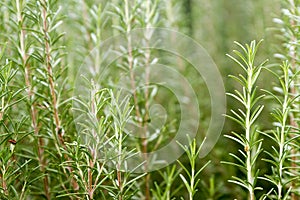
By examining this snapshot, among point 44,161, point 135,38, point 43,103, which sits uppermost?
point 135,38

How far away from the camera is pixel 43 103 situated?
35.4 inches

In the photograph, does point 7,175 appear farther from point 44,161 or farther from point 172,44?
point 172,44

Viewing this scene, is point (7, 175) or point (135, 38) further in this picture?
point (135, 38)

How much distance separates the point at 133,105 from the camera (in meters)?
0.69

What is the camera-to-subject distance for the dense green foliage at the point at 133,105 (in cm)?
72

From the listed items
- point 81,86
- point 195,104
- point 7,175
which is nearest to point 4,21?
point 81,86

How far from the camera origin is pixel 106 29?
154cm

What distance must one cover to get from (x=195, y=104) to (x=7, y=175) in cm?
80

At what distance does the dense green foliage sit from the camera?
719mm

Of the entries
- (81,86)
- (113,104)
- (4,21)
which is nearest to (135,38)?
(81,86)

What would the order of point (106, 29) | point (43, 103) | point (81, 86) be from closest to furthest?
point (43, 103), point (81, 86), point (106, 29)

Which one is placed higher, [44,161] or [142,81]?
[142,81]

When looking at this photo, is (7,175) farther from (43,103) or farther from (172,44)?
(172,44)

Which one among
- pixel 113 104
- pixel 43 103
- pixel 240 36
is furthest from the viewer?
pixel 240 36
